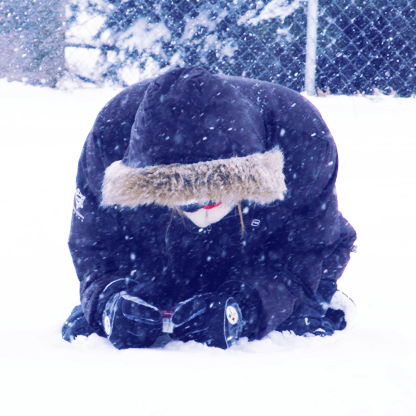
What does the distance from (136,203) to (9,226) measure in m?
1.68

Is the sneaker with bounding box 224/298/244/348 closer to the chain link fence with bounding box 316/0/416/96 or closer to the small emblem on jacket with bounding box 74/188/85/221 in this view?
the small emblem on jacket with bounding box 74/188/85/221

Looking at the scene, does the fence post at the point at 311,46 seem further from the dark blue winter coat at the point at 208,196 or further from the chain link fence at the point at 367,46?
the dark blue winter coat at the point at 208,196

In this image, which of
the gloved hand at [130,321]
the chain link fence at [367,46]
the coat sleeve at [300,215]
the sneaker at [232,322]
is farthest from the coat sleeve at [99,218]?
the chain link fence at [367,46]

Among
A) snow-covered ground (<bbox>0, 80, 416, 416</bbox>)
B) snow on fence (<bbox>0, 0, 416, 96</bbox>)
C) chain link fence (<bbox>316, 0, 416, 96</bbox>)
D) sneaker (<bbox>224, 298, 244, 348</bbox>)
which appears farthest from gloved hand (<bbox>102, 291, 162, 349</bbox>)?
chain link fence (<bbox>316, 0, 416, 96</bbox>)

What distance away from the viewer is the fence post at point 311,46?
363 centimetres

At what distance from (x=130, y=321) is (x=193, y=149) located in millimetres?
551

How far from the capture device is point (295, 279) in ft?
4.86

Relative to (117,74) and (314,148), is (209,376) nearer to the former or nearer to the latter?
(314,148)

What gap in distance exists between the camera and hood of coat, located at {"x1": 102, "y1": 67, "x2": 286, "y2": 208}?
3.73 feet

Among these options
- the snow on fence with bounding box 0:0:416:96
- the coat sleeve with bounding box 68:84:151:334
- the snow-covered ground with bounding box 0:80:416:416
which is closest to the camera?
the snow-covered ground with bounding box 0:80:416:416

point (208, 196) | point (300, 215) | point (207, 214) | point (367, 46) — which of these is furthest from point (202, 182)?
point (367, 46)

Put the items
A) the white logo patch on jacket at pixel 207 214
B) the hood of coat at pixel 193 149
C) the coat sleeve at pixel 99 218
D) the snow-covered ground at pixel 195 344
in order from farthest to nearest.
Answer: the coat sleeve at pixel 99 218 < the white logo patch on jacket at pixel 207 214 < the hood of coat at pixel 193 149 < the snow-covered ground at pixel 195 344

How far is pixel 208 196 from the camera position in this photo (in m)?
1.17

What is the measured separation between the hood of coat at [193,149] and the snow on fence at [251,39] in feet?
9.21
